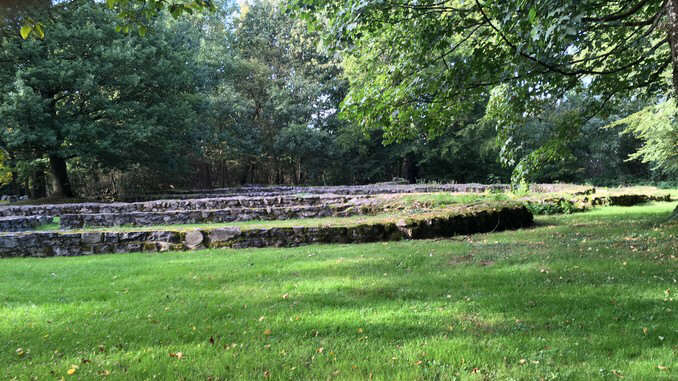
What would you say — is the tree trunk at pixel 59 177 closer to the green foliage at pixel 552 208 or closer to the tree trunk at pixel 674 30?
the green foliage at pixel 552 208

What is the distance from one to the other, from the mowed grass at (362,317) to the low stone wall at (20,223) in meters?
5.59

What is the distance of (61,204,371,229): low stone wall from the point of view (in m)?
11.6

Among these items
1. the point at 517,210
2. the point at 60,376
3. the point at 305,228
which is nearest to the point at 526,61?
the point at 517,210

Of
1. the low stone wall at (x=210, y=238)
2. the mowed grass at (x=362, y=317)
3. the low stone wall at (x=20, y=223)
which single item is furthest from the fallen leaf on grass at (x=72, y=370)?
the low stone wall at (x=20, y=223)

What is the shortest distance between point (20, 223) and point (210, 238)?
22.3 ft

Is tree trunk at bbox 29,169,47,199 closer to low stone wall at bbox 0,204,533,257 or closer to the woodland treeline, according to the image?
the woodland treeline

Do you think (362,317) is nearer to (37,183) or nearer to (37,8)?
(37,8)

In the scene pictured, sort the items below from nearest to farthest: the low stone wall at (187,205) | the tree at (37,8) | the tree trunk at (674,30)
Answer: the tree at (37,8) < the tree trunk at (674,30) < the low stone wall at (187,205)

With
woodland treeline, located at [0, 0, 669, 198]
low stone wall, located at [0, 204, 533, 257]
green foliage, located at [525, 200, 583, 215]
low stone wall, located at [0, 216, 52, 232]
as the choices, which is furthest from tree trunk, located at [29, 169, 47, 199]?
green foliage, located at [525, 200, 583, 215]

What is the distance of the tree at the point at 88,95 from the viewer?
17.0 metres

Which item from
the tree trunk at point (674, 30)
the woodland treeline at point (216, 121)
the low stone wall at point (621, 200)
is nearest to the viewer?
the tree trunk at point (674, 30)

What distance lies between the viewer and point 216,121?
91.4ft

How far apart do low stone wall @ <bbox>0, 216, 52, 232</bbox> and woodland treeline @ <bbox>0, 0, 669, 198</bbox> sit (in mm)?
6037

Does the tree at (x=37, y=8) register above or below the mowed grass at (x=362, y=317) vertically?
above
